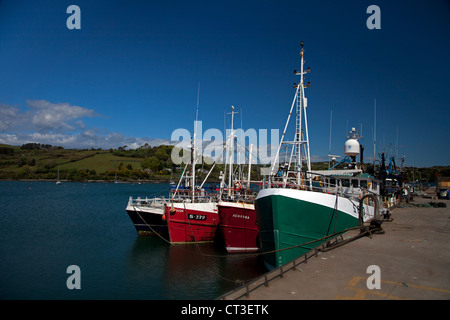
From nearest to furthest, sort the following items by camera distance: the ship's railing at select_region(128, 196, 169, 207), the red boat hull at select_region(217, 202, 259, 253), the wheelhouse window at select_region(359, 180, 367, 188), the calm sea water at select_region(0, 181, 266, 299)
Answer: the calm sea water at select_region(0, 181, 266, 299)
the wheelhouse window at select_region(359, 180, 367, 188)
the red boat hull at select_region(217, 202, 259, 253)
the ship's railing at select_region(128, 196, 169, 207)

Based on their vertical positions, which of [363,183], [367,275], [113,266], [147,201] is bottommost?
[113,266]

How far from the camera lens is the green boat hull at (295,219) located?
48.0 feet

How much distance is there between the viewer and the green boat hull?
14641 millimetres

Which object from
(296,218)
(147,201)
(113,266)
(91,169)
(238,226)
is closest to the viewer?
(296,218)

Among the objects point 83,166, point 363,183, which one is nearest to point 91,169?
point 83,166

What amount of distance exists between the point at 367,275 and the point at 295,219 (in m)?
5.27

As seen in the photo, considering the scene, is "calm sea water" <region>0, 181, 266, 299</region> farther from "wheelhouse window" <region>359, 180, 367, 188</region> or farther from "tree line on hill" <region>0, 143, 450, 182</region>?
"tree line on hill" <region>0, 143, 450, 182</region>

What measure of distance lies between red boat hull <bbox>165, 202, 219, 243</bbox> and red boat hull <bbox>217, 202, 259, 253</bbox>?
150 inches

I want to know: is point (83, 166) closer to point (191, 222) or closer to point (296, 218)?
point (191, 222)

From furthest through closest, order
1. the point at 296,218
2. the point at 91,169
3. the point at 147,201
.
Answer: the point at 91,169
the point at 147,201
the point at 296,218

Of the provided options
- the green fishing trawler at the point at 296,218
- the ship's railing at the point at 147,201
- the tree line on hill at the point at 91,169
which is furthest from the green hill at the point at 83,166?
the green fishing trawler at the point at 296,218

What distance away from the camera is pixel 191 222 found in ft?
86.5

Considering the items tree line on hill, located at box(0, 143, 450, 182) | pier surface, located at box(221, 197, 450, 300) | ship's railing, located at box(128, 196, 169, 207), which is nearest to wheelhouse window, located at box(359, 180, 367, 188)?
pier surface, located at box(221, 197, 450, 300)
